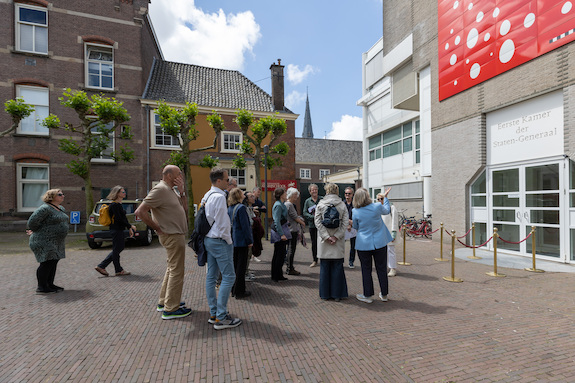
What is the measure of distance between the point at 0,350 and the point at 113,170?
52.0 feet

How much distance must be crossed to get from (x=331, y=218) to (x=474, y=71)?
8316 millimetres

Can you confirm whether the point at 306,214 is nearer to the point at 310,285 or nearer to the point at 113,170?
the point at 310,285

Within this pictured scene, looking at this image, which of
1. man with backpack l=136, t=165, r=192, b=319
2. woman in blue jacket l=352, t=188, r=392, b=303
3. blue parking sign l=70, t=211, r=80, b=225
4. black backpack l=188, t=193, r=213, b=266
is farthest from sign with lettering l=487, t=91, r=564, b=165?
blue parking sign l=70, t=211, r=80, b=225

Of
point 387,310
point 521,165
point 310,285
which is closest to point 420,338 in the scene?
point 387,310

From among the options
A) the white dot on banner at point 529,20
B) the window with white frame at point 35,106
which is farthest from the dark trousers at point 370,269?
the window with white frame at point 35,106

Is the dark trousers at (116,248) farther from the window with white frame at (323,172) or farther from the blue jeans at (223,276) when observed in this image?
the window with white frame at (323,172)

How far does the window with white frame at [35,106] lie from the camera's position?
16.0m

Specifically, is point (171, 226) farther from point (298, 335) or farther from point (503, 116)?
point (503, 116)

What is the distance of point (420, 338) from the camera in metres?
3.44

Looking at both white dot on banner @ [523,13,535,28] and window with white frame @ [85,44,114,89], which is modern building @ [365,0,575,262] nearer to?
white dot on banner @ [523,13,535,28]

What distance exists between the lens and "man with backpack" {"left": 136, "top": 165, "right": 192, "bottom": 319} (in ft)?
12.3

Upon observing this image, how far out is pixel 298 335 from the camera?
352 cm

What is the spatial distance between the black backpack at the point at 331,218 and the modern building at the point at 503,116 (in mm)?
6481

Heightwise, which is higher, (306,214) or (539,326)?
(306,214)
